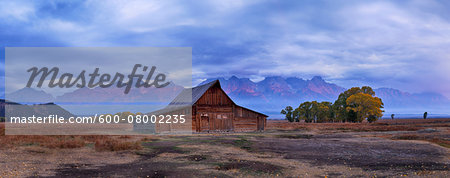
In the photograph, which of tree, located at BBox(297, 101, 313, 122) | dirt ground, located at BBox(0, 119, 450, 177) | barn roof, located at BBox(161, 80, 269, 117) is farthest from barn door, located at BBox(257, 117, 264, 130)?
tree, located at BBox(297, 101, 313, 122)

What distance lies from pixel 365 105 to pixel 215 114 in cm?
4831

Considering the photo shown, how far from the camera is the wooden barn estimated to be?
4178cm

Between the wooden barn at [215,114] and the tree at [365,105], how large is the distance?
39.4m

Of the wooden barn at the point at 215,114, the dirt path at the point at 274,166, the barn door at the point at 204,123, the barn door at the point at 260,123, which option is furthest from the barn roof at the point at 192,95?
the dirt path at the point at 274,166

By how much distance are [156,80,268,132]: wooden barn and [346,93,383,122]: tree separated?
39.4 meters

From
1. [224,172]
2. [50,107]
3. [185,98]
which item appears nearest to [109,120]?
[185,98]

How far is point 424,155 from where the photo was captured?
57.1 feet

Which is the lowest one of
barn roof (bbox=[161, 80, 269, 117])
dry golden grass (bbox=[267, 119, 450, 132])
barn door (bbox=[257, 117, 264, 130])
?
dry golden grass (bbox=[267, 119, 450, 132])

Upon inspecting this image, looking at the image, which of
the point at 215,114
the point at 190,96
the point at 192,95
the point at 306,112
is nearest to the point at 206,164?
the point at 215,114

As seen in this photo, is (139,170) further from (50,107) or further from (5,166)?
(50,107)

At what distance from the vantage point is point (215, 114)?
43.1 metres

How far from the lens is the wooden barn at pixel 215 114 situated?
137 ft

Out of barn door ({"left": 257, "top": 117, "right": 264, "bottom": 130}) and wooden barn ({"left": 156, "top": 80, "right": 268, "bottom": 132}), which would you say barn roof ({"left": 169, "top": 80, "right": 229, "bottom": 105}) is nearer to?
wooden barn ({"left": 156, "top": 80, "right": 268, "bottom": 132})

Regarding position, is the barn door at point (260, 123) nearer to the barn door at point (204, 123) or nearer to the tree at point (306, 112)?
the barn door at point (204, 123)
